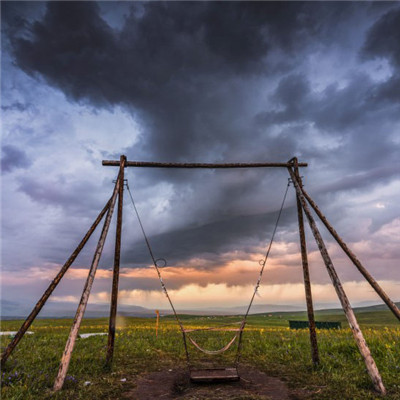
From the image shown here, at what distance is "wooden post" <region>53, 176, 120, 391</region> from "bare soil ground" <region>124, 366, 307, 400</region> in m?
1.41

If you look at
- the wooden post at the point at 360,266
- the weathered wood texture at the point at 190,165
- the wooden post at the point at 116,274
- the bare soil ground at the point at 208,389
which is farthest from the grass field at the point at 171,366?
the weathered wood texture at the point at 190,165

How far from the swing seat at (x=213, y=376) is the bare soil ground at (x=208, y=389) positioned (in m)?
0.12

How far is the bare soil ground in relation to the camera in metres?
6.02

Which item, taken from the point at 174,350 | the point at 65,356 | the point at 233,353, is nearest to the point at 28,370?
the point at 65,356

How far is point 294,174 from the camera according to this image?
920cm

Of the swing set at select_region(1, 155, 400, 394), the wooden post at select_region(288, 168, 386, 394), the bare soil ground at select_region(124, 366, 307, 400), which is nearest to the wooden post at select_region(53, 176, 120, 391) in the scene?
the swing set at select_region(1, 155, 400, 394)

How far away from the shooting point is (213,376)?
6871 mm

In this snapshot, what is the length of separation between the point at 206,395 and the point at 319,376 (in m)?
2.90

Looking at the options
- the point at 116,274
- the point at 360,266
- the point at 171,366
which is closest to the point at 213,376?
the point at 171,366

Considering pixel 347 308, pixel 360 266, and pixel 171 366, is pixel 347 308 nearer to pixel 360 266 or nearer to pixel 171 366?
pixel 360 266

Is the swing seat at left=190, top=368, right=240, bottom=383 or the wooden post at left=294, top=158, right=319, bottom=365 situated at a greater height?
the wooden post at left=294, top=158, right=319, bottom=365

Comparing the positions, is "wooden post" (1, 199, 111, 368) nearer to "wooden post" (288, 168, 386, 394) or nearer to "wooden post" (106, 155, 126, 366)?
"wooden post" (106, 155, 126, 366)

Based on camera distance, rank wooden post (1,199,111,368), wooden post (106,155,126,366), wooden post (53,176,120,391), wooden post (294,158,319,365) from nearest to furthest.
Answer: wooden post (53,176,120,391)
wooden post (1,199,111,368)
wooden post (106,155,126,366)
wooden post (294,158,319,365)

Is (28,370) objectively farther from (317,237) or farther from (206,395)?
(317,237)
